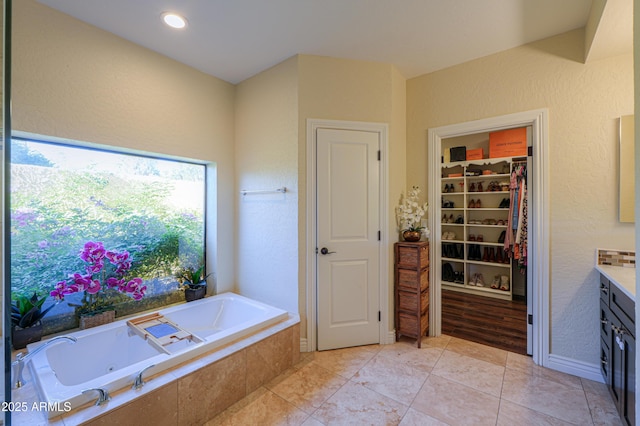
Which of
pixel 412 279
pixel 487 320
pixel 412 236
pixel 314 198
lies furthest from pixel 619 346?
pixel 314 198

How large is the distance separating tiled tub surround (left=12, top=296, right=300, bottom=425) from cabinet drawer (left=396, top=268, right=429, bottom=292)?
3.48 feet

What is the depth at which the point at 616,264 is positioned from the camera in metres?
1.85

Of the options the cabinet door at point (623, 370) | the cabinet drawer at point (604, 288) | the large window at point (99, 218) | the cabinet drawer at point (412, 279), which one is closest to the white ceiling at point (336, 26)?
the large window at point (99, 218)

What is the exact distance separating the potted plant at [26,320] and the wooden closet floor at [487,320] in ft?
11.1

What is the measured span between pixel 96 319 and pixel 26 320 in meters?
0.38

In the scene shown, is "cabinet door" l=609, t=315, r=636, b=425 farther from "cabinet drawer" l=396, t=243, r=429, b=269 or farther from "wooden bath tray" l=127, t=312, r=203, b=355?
"wooden bath tray" l=127, t=312, r=203, b=355

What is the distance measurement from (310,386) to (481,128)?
257 centimetres

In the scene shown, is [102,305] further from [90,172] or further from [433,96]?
[433,96]

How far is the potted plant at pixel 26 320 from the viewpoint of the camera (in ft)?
5.61

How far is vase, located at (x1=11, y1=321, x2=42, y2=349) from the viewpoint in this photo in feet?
5.57

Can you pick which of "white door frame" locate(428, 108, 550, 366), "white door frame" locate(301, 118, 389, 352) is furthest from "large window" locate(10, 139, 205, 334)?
"white door frame" locate(428, 108, 550, 366)

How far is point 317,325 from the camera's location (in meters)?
2.38

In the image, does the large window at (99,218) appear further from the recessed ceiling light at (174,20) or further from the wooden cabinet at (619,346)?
the wooden cabinet at (619,346)

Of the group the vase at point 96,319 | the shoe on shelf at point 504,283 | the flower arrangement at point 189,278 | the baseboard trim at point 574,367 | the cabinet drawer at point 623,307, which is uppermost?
the cabinet drawer at point 623,307
